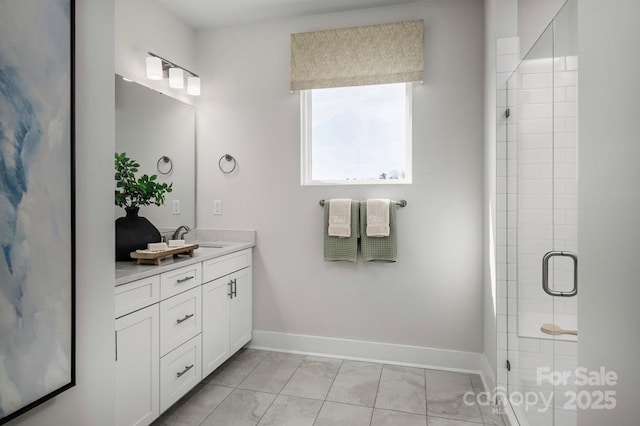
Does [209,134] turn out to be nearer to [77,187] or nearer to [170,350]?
[170,350]

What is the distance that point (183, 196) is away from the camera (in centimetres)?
294

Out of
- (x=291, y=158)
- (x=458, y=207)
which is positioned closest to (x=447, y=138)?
(x=458, y=207)

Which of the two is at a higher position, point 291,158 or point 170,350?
point 291,158

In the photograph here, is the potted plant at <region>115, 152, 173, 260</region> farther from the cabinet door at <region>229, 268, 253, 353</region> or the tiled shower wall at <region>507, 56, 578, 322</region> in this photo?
the tiled shower wall at <region>507, 56, 578, 322</region>

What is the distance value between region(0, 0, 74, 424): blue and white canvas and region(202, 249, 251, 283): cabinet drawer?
4.13ft

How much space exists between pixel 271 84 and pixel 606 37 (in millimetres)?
2425

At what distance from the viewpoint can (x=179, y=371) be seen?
6.84 ft

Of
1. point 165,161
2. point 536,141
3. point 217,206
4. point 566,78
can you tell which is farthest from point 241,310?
point 566,78

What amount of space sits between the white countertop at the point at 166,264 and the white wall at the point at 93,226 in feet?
1.45

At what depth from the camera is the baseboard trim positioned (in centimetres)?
262

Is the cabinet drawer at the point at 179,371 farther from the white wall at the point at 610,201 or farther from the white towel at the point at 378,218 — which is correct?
the white wall at the point at 610,201

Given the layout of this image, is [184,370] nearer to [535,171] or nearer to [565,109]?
[535,171]

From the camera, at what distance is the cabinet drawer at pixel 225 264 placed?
2367 mm

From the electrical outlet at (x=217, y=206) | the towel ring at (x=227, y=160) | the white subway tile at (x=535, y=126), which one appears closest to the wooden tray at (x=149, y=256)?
the electrical outlet at (x=217, y=206)
